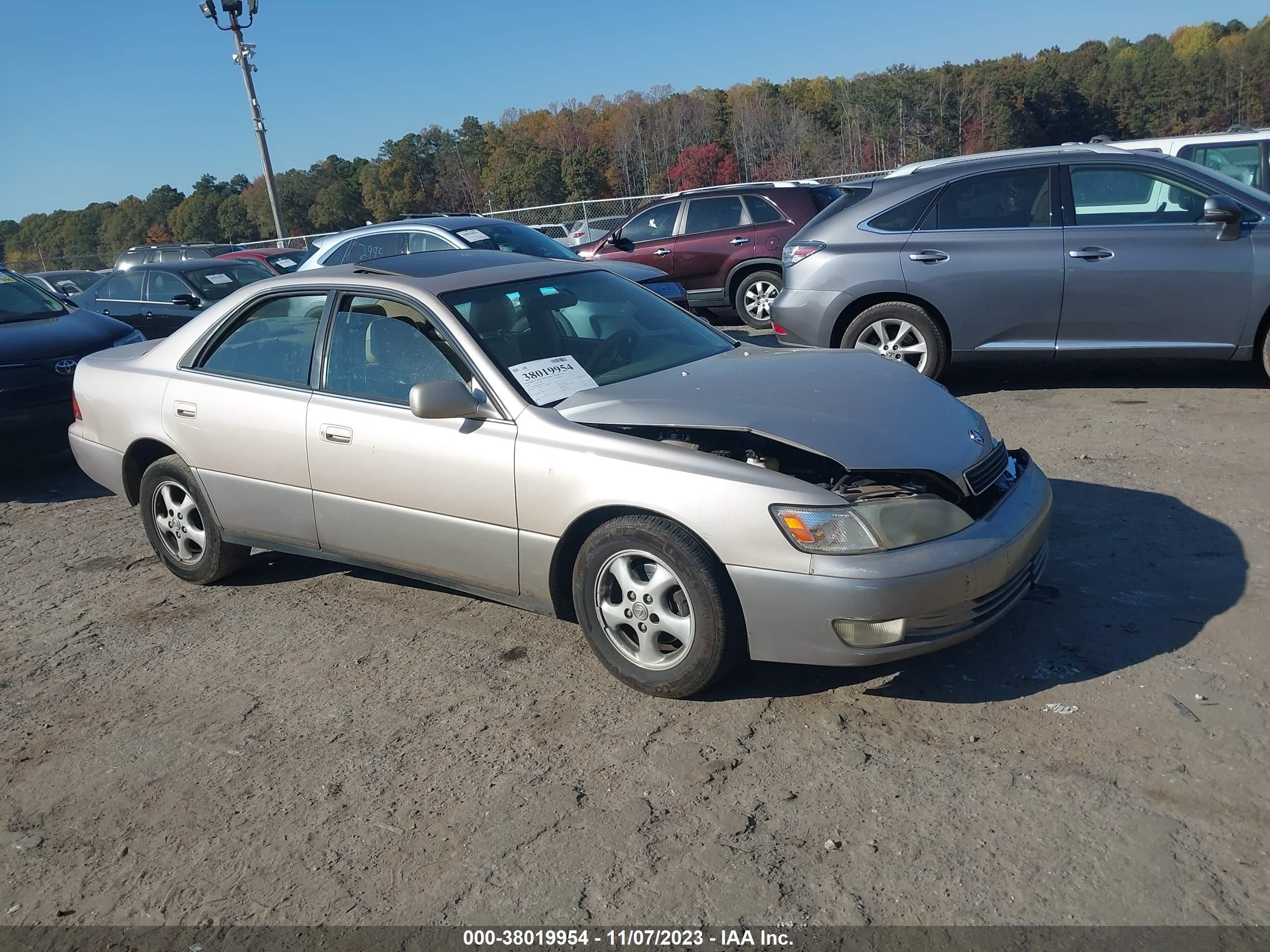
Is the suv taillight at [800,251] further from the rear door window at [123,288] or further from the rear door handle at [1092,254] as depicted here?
the rear door window at [123,288]

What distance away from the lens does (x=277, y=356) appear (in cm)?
478

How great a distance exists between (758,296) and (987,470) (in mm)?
8520

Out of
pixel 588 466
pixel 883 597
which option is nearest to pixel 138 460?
→ pixel 588 466

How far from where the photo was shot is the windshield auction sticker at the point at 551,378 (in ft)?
13.3

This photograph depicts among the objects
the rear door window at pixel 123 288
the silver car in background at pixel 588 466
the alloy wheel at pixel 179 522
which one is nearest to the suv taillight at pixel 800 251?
the silver car in background at pixel 588 466

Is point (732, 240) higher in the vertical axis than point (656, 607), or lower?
higher

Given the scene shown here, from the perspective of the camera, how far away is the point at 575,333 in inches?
178

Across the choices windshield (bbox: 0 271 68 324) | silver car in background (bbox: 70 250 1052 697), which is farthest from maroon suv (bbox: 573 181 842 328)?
silver car in background (bbox: 70 250 1052 697)

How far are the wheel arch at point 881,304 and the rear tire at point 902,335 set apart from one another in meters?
0.02

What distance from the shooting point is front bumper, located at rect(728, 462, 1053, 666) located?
328cm

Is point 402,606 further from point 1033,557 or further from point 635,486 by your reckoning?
point 1033,557

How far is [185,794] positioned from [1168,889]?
2933mm

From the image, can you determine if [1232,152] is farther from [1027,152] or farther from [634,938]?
[634,938]

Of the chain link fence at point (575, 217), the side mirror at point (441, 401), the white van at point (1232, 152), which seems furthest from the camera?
the chain link fence at point (575, 217)
